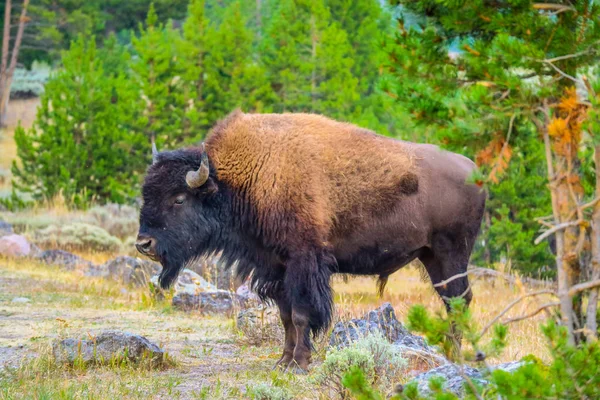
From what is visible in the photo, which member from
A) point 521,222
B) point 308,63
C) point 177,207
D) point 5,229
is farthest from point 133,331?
point 308,63

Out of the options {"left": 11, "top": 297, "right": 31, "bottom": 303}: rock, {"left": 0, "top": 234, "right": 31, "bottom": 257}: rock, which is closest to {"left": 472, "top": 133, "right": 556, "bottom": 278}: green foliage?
{"left": 11, "top": 297, "right": 31, "bottom": 303}: rock

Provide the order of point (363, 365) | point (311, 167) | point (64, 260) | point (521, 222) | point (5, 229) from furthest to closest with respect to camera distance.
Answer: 1. point (5, 229)
2. point (521, 222)
3. point (64, 260)
4. point (311, 167)
5. point (363, 365)

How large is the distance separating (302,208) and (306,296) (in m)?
0.82

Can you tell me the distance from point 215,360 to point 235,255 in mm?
1059

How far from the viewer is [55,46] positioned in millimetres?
45000

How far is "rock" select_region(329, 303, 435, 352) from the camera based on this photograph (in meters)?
8.23

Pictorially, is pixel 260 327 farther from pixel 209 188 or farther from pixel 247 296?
pixel 209 188

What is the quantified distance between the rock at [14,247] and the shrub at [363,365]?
12112mm

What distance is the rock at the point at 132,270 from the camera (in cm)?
1462

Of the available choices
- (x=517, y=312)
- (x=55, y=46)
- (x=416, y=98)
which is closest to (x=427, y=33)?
(x=416, y=98)

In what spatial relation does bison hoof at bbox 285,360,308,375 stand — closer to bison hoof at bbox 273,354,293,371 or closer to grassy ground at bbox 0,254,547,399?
bison hoof at bbox 273,354,293,371

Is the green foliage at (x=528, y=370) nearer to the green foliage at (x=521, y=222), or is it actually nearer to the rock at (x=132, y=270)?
the rock at (x=132, y=270)

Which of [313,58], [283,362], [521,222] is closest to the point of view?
[283,362]

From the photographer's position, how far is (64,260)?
56.7 feet
